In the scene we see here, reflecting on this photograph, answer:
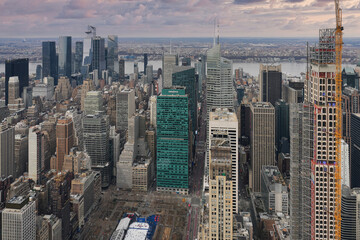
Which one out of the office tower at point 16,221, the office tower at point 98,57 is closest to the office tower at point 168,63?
the office tower at point 98,57

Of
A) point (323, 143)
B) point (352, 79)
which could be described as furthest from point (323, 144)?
point (352, 79)

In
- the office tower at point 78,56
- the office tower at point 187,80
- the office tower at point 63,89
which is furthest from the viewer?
the office tower at point 78,56

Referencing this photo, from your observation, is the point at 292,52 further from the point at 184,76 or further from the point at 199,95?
the point at 199,95

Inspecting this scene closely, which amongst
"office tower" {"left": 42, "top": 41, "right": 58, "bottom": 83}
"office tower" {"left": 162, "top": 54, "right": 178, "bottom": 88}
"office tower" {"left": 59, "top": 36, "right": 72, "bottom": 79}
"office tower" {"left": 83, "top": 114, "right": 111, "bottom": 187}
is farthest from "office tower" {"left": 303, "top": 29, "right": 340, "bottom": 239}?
"office tower" {"left": 59, "top": 36, "right": 72, "bottom": 79}

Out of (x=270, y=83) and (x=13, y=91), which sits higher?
(x=270, y=83)

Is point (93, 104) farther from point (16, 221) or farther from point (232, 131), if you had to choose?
point (16, 221)

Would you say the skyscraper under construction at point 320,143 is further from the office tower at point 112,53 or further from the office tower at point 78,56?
the office tower at point 78,56
